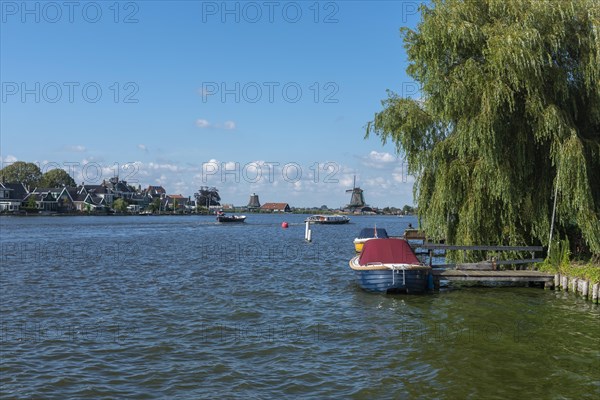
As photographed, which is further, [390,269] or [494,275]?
[494,275]

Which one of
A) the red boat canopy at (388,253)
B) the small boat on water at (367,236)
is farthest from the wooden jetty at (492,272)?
the small boat on water at (367,236)

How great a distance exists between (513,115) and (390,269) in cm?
905

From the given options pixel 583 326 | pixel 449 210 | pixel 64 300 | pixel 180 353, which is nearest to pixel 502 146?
pixel 449 210

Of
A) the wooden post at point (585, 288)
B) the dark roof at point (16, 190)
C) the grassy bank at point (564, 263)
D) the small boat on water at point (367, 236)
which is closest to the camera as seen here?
the wooden post at point (585, 288)

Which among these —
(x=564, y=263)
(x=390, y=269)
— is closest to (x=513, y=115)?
(x=564, y=263)

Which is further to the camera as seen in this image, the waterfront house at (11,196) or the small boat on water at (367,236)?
the waterfront house at (11,196)

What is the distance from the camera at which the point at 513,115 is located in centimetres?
2388

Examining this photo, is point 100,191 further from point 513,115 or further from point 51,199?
point 513,115

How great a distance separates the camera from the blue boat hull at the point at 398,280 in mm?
21969

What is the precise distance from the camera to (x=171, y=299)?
852 inches

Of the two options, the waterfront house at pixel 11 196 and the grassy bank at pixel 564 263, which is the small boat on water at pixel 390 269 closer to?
the grassy bank at pixel 564 263

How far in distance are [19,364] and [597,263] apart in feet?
71.5

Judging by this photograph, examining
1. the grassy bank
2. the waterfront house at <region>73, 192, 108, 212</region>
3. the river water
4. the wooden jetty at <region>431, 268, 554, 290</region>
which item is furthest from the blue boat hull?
the waterfront house at <region>73, 192, 108, 212</region>

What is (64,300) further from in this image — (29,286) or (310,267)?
(310,267)
